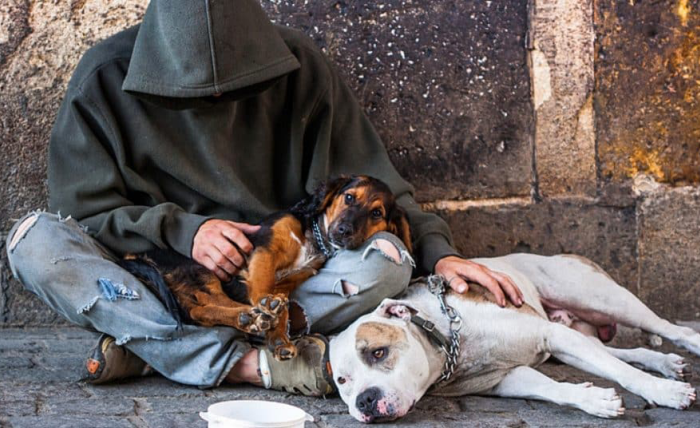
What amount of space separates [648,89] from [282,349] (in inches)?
94.3

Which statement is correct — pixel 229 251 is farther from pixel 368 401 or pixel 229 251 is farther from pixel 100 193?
pixel 368 401

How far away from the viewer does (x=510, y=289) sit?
3625 millimetres

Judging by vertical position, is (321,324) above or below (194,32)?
below

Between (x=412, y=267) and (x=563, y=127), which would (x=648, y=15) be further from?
(x=412, y=267)

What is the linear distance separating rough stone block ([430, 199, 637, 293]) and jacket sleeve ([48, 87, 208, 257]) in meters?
1.52

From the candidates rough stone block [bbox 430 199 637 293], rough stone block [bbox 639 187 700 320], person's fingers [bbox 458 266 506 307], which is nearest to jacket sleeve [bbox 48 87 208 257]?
person's fingers [bbox 458 266 506 307]

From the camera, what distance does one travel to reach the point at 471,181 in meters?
4.73

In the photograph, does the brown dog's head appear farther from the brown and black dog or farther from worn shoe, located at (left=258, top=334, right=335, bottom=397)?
worn shoe, located at (left=258, top=334, right=335, bottom=397)

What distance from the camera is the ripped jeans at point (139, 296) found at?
347 cm

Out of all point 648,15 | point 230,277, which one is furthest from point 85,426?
point 648,15

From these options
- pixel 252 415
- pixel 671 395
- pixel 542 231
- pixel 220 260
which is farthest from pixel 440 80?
pixel 252 415

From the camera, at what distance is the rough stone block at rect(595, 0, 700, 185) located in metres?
4.67

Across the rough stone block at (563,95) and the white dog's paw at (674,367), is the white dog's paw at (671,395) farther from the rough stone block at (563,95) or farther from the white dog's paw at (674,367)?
the rough stone block at (563,95)

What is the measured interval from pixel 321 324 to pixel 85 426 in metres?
1.06
